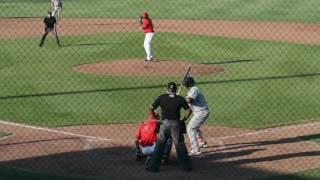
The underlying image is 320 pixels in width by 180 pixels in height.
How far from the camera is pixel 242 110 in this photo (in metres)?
20.9

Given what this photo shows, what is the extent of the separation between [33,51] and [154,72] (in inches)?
260

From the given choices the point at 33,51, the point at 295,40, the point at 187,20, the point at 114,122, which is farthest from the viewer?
the point at 187,20

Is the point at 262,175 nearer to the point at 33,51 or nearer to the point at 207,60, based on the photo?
the point at 207,60

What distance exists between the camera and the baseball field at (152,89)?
15783 millimetres

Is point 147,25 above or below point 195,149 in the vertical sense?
above

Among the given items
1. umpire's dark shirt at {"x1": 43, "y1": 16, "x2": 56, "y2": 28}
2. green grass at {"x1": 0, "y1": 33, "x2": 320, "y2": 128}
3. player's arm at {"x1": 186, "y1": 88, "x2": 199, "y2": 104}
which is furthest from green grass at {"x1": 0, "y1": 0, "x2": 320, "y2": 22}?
player's arm at {"x1": 186, "y1": 88, "x2": 199, "y2": 104}

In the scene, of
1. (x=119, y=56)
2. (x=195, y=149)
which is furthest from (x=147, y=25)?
(x=195, y=149)

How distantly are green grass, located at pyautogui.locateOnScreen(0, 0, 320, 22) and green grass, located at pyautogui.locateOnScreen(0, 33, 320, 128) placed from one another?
8.45 meters

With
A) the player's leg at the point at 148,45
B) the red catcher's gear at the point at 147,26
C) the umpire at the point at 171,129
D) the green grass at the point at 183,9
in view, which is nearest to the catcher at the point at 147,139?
the umpire at the point at 171,129

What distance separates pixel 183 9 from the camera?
146 feet

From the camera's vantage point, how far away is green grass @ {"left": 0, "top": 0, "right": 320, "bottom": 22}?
136 feet

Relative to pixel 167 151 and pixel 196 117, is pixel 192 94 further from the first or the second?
pixel 167 151

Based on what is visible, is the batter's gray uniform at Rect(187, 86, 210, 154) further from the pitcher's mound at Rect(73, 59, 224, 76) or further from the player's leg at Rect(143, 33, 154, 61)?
the player's leg at Rect(143, 33, 154, 61)

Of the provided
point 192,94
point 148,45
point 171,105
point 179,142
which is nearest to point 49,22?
point 148,45
